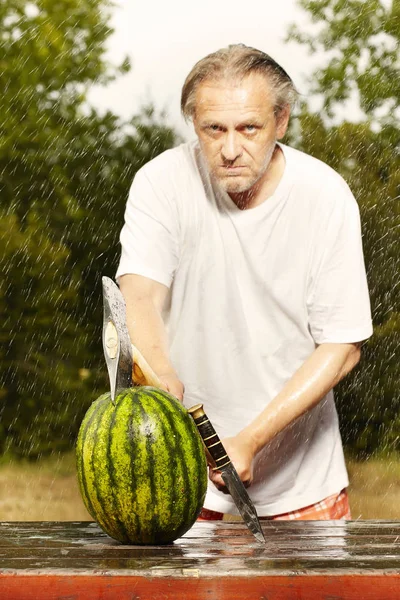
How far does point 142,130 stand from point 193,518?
523cm

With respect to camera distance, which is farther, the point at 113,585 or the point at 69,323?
the point at 69,323

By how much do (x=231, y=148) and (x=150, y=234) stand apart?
0.43 m

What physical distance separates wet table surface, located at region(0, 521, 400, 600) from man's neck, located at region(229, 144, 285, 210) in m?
1.65

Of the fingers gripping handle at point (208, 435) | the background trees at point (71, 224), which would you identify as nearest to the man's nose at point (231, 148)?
the fingers gripping handle at point (208, 435)

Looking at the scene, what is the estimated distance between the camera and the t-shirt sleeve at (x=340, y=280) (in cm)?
364

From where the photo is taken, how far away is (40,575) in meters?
2.06

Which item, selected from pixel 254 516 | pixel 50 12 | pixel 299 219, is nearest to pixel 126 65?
pixel 50 12

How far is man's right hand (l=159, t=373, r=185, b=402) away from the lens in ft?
10.8

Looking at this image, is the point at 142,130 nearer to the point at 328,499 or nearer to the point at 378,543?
the point at 328,499

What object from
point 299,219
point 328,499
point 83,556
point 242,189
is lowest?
point 328,499

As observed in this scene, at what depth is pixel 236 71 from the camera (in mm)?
Answer: 3678

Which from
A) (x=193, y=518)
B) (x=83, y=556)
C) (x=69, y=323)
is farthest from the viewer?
(x=69, y=323)

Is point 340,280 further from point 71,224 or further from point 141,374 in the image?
point 71,224

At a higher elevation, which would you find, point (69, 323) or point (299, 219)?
point (299, 219)
